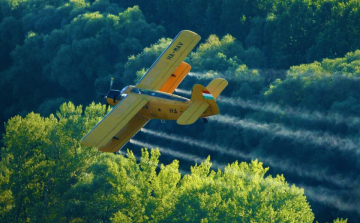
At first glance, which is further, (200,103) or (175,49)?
(175,49)

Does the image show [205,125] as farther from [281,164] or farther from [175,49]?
[175,49]

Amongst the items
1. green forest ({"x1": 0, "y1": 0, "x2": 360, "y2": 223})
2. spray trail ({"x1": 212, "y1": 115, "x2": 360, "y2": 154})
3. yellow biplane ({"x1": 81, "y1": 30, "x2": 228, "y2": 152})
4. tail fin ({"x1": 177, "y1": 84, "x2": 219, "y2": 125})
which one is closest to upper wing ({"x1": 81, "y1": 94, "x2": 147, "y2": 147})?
yellow biplane ({"x1": 81, "y1": 30, "x2": 228, "y2": 152})

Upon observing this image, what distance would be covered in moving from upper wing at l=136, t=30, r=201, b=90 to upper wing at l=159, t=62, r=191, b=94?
72 centimetres

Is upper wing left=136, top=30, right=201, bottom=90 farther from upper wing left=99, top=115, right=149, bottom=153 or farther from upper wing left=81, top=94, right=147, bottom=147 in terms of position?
upper wing left=99, top=115, right=149, bottom=153

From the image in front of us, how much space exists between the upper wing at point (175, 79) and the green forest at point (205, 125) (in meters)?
7.31


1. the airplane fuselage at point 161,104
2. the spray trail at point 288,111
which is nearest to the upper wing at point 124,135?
the airplane fuselage at point 161,104

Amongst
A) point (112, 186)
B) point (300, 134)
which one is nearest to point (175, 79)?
point (112, 186)

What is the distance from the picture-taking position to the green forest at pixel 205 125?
60375 millimetres

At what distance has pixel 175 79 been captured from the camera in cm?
5619

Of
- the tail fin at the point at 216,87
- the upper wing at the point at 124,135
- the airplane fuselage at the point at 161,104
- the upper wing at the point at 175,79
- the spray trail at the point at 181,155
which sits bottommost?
the upper wing at the point at 124,135

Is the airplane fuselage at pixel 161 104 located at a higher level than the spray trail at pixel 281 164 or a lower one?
lower

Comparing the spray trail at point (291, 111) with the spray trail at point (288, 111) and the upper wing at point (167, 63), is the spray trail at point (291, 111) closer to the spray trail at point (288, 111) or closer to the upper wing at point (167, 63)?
the spray trail at point (288, 111)

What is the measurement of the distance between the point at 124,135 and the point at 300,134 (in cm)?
1916

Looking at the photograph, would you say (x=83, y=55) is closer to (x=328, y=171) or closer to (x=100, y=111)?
(x=100, y=111)
